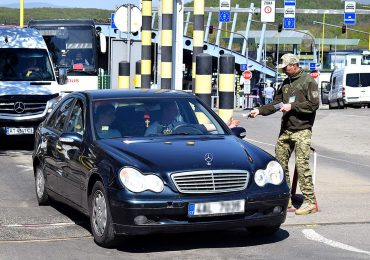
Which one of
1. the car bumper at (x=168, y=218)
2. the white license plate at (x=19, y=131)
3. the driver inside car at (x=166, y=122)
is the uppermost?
the driver inside car at (x=166, y=122)

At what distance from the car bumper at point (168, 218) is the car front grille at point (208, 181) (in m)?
0.10

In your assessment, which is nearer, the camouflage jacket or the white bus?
the camouflage jacket

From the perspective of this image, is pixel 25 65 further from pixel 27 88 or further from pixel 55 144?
pixel 55 144

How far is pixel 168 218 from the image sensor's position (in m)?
7.52

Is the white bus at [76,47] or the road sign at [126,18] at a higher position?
the road sign at [126,18]

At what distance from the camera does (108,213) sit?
7734 mm

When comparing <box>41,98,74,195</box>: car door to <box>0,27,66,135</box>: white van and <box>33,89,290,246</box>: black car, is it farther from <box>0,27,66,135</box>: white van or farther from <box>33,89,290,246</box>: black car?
<box>0,27,66,135</box>: white van

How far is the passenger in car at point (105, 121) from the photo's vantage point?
8664 mm

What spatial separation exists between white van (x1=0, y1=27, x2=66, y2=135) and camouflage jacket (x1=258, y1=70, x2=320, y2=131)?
30.8ft

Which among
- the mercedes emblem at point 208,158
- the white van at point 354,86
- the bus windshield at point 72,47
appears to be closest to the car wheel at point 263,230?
the mercedes emblem at point 208,158

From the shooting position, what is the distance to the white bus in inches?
1088

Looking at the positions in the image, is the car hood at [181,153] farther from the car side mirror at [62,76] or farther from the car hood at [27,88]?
the car side mirror at [62,76]

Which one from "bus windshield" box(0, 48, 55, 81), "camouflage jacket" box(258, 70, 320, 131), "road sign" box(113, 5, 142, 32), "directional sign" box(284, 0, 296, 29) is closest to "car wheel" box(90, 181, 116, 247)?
"camouflage jacket" box(258, 70, 320, 131)

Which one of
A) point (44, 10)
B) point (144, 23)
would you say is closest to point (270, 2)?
point (144, 23)
